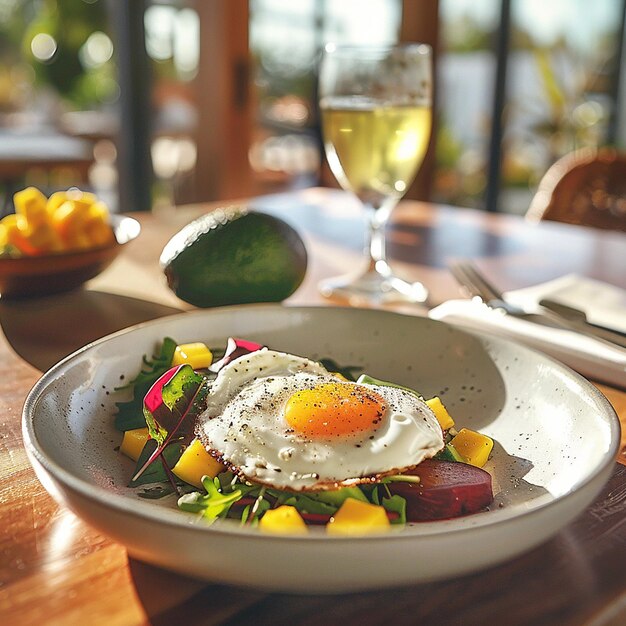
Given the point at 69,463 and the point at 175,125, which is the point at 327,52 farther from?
the point at 175,125

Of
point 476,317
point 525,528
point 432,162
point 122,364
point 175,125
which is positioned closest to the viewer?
point 525,528

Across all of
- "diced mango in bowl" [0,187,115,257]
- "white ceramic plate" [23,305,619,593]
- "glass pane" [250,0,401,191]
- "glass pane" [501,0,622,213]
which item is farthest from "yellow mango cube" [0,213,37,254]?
"glass pane" [501,0,622,213]

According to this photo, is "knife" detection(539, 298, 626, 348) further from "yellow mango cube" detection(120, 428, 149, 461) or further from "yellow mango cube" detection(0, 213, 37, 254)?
"yellow mango cube" detection(0, 213, 37, 254)

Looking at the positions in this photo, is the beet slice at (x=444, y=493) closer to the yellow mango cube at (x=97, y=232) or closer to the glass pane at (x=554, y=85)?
the yellow mango cube at (x=97, y=232)

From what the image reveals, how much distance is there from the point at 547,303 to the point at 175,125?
4.18 metres

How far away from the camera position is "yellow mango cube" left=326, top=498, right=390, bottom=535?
539mm

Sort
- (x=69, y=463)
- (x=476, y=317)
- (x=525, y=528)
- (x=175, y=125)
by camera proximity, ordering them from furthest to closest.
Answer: (x=175, y=125) < (x=476, y=317) < (x=69, y=463) < (x=525, y=528)

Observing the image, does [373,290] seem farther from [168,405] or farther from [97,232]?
[168,405]

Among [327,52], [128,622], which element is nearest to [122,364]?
[128,622]

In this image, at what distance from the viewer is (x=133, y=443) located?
747 mm

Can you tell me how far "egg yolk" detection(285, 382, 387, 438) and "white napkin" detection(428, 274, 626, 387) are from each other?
30 centimetres

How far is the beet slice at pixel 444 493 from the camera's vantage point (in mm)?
612

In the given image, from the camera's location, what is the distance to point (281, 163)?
5.74 meters

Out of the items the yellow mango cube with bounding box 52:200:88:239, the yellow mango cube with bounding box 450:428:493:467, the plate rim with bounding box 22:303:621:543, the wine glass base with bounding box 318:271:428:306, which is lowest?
the wine glass base with bounding box 318:271:428:306
